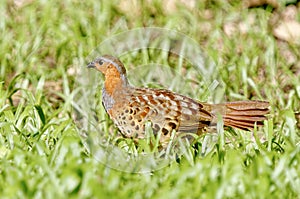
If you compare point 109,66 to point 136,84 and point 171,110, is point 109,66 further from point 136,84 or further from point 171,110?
point 136,84

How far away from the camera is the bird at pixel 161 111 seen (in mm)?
4625

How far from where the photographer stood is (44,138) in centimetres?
474

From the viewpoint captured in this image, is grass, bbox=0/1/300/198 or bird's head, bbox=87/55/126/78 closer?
grass, bbox=0/1/300/198

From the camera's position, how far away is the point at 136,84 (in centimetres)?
579

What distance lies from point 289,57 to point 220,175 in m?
2.74

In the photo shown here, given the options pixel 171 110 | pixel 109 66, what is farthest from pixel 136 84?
pixel 171 110

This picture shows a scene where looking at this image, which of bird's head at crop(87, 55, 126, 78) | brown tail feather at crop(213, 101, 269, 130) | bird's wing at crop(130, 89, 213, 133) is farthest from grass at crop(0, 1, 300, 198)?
bird's head at crop(87, 55, 126, 78)

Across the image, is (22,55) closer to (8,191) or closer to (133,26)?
(133,26)

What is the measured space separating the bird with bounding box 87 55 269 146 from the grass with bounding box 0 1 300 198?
0.13 metres

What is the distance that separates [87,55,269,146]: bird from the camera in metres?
4.62

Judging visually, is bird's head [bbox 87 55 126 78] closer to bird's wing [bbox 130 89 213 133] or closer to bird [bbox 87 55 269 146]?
bird [bbox 87 55 269 146]

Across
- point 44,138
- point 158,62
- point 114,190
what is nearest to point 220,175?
point 114,190

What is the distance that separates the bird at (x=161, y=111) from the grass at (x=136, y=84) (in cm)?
13

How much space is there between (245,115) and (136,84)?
1.11 m
